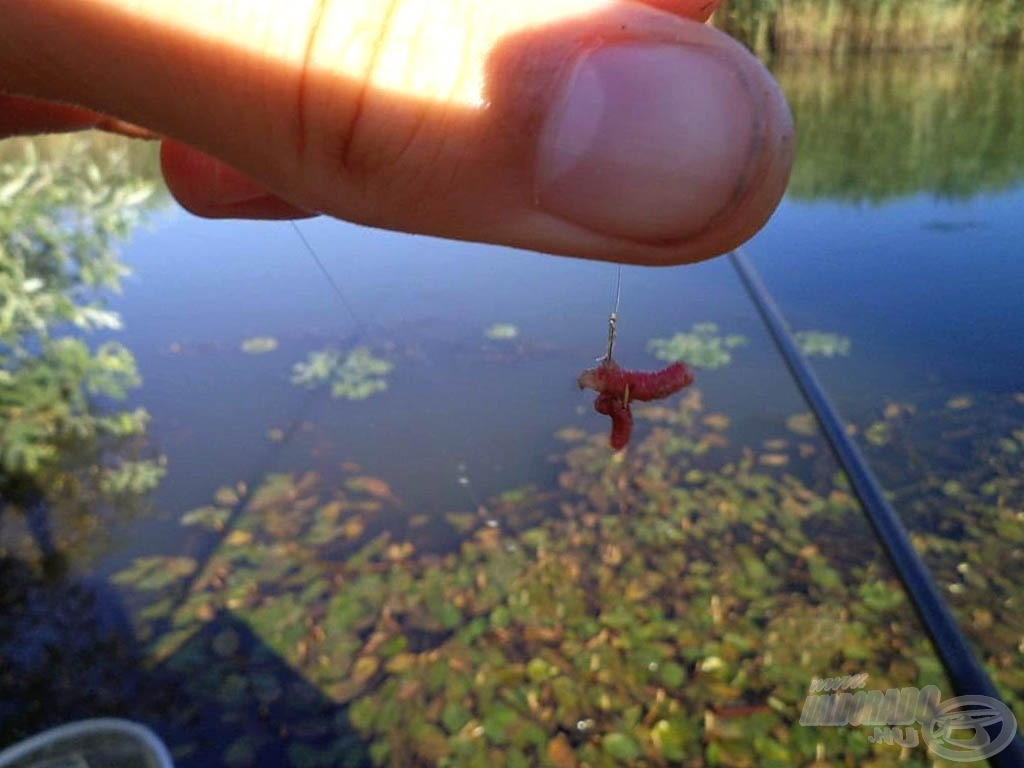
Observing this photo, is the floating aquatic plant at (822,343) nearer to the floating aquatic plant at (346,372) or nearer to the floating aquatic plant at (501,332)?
the floating aquatic plant at (501,332)

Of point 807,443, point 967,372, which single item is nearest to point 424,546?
point 807,443

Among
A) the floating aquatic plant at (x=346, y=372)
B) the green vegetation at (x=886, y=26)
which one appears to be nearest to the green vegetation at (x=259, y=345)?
the floating aquatic plant at (x=346, y=372)

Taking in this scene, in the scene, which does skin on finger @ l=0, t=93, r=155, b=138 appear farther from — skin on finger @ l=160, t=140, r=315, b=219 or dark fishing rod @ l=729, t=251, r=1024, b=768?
dark fishing rod @ l=729, t=251, r=1024, b=768

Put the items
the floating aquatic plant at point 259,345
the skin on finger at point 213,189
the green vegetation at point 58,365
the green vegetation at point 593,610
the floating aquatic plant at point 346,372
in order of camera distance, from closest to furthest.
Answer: the skin on finger at point 213,189, the green vegetation at point 593,610, the green vegetation at point 58,365, the floating aquatic plant at point 346,372, the floating aquatic plant at point 259,345

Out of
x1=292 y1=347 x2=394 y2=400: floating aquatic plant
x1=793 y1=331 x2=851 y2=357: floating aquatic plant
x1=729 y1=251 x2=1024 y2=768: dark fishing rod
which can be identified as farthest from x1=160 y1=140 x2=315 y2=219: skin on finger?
x1=793 y1=331 x2=851 y2=357: floating aquatic plant

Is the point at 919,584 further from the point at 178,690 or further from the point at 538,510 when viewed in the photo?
the point at 178,690

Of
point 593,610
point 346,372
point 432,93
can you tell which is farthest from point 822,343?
point 432,93
